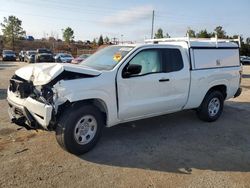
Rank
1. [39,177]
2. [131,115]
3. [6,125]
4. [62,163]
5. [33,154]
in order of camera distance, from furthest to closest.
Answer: [6,125], [131,115], [33,154], [62,163], [39,177]

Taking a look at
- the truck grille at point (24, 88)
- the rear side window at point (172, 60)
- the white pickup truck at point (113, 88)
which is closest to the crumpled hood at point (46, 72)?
the white pickup truck at point (113, 88)

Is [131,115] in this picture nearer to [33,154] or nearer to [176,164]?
[176,164]

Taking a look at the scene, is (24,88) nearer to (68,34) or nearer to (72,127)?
(72,127)

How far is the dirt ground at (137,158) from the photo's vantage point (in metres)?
4.05

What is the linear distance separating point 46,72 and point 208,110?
4.01m

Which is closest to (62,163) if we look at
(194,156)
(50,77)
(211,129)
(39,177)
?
(39,177)

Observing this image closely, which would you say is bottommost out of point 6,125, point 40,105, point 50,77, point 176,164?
point 176,164

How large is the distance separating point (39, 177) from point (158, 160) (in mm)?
1827

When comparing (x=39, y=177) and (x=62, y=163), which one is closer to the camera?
(x=39, y=177)

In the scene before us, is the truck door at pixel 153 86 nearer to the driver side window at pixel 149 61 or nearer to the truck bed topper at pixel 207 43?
the driver side window at pixel 149 61

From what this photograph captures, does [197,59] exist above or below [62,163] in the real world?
above

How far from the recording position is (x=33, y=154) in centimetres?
479

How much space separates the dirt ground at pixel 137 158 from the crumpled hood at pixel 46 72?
1180mm

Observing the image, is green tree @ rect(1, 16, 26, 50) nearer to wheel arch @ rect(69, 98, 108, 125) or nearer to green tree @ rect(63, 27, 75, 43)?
green tree @ rect(63, 27, 75, 43)
